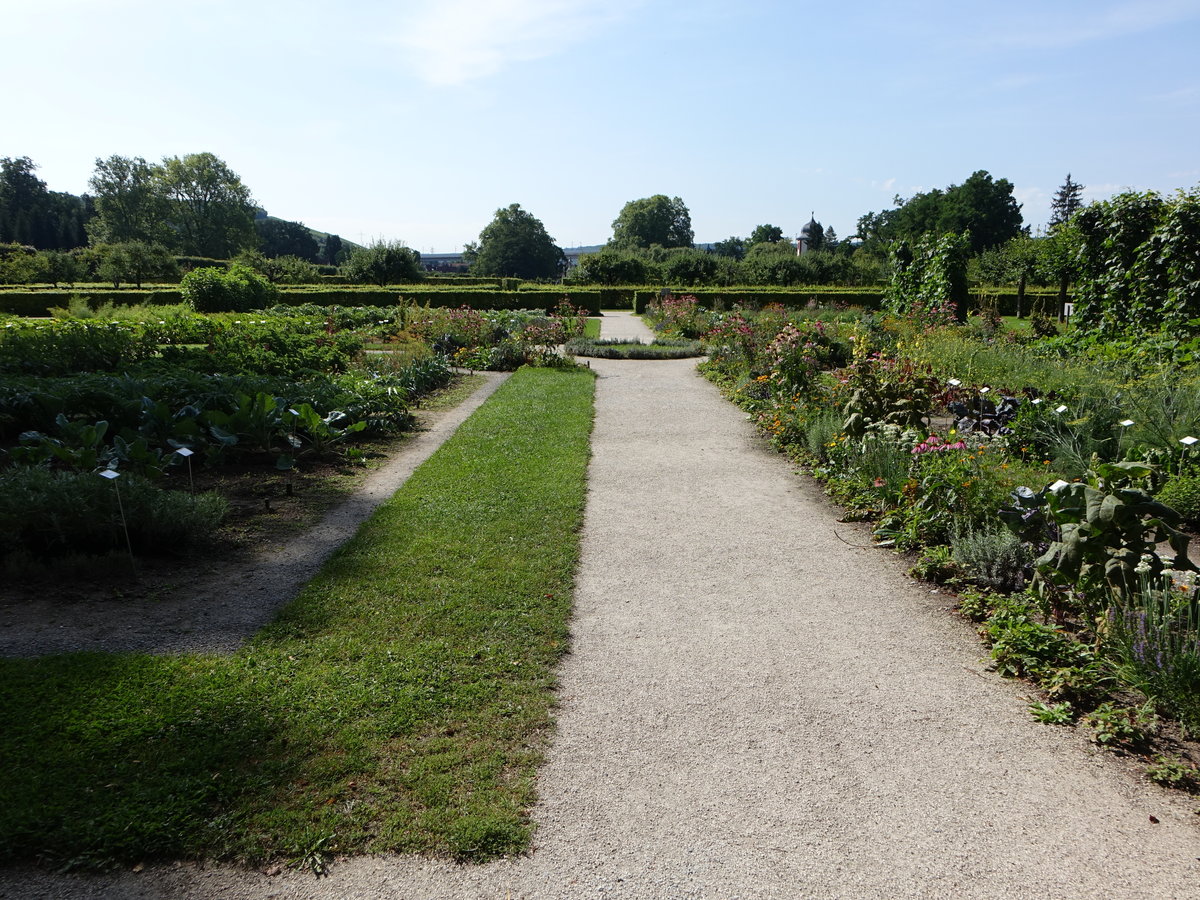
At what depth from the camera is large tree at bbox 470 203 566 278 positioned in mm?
69062

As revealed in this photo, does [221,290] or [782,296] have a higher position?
[782,296]

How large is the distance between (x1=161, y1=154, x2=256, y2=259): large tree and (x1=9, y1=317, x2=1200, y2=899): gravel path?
227 ft

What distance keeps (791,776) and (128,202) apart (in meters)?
73.8

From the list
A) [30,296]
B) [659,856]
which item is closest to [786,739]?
[659,856]

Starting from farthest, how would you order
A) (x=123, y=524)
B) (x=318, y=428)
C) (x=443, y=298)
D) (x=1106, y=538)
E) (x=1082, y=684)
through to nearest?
1. (x=443, y=298)
2. (x=318, y=428)
3. (x=123, y=524)
4. (x=1106, y=538)
5. (x=1082, y=684)

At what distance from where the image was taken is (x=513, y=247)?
6912cm

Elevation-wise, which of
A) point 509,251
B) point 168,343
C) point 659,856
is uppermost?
point 509,251

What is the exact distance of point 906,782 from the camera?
2.59 meters

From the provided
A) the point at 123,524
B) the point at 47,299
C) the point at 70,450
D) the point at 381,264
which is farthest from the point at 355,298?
the point at 123,524

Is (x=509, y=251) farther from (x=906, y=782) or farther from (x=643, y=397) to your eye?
(x=906, y=782)

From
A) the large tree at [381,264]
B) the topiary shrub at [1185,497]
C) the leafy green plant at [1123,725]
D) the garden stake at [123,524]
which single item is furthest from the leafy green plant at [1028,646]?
the large tree at [381,264]

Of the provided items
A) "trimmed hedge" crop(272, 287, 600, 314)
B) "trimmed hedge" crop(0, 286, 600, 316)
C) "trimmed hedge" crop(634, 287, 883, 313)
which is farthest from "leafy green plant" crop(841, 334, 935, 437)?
"trimmed hedge" crop(634, 287, 883, 313)

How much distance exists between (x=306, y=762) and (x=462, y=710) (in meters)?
0.61

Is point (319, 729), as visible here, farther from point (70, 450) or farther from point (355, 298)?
point (355, 298)
